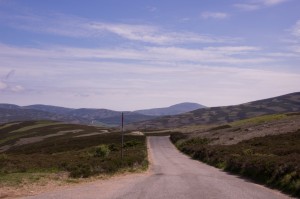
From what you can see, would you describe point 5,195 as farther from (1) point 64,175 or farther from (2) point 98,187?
(1) point 64,175

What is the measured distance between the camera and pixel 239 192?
2028 centimetres

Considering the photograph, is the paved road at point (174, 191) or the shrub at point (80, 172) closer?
the paved road at point (174, 191)

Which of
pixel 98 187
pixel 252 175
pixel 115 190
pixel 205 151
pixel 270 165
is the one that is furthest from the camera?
pixel 205 151

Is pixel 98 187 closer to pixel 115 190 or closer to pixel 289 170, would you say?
pixel 115 190

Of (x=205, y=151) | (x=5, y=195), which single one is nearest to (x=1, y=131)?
(x=205, y=151)

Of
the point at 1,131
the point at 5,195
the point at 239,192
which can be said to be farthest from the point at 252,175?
the point at 1,131

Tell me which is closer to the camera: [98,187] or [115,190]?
[115,190]

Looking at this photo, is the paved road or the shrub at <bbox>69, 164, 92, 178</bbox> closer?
the paved road

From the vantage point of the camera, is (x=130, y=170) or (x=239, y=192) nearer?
(x=239, y=192)

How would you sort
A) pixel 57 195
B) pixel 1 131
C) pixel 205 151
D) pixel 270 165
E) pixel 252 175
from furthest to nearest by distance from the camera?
pixel 1 131, pixel 205 151, pixel 252 175, pixel 270 165, pixel 57 195

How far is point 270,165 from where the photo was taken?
1010 inches

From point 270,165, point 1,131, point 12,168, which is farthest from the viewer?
point 1,131

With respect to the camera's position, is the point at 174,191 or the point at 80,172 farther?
the point at 80,172

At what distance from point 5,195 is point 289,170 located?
14.4 m
